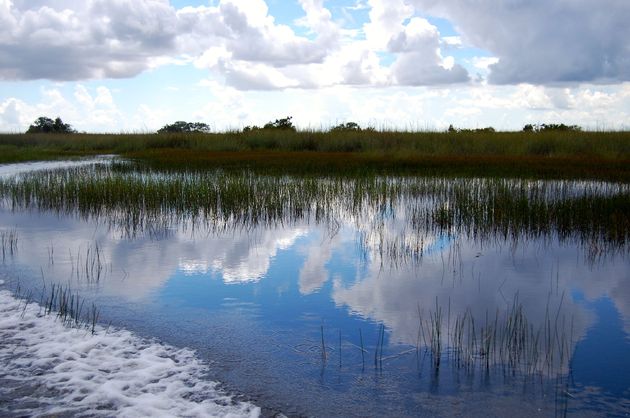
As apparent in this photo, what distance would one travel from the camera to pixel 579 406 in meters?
4.54

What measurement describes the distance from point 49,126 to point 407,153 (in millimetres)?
45353

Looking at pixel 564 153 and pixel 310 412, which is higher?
pixel 564 153

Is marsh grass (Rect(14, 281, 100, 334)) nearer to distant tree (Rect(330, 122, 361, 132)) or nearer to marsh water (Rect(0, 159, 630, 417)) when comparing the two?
marsh water (Rect(0, 159, 630, 417))

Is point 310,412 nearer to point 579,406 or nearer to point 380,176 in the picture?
point 579,406

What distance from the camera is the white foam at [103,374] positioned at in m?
4.47

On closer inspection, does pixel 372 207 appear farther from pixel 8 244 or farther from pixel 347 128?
pixel 347 128

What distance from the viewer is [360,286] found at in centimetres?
780

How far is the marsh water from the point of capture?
492 centimetres

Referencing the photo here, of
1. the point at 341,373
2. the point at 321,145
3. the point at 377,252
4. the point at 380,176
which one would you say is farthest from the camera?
the point at 321,145

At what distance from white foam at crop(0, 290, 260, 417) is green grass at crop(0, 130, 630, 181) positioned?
14998 mm

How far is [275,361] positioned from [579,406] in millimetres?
2548

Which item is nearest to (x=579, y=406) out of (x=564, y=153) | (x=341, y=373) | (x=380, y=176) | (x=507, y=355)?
(x=507, y=355)

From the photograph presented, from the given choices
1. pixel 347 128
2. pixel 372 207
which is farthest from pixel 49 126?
pixel 372 207

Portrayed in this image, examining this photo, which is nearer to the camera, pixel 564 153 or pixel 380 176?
pixel 380 176
